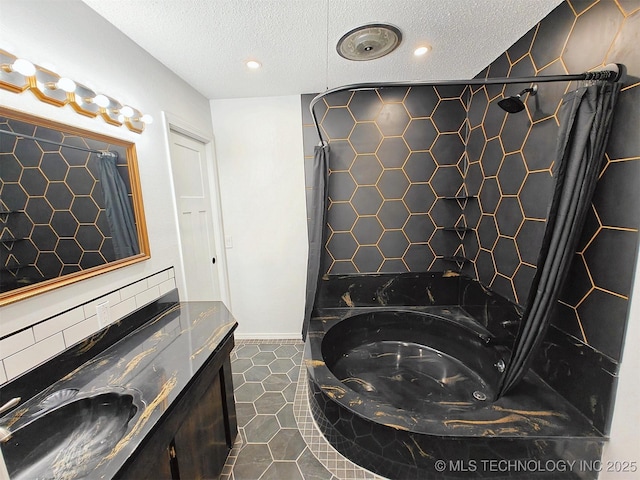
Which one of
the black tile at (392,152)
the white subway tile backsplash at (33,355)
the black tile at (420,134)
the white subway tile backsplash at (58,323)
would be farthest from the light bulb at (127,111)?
the black tile at (420,134)

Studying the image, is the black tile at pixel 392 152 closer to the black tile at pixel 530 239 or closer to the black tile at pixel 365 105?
the black tile at pixel 365 105

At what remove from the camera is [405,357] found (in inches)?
98.3

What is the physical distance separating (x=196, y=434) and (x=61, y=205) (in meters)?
1.28

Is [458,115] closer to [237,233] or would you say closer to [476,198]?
[476,198]

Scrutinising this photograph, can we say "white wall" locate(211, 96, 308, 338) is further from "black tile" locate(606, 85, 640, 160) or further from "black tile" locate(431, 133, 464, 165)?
"black tile" locate(606, 85, 640, 160)

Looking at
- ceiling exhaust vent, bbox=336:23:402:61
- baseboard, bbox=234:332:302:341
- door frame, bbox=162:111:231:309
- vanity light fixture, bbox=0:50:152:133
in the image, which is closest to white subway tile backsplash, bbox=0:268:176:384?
door frame, bbox=162:111:231:309

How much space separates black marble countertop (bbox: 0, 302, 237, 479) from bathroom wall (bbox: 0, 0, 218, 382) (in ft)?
0.69

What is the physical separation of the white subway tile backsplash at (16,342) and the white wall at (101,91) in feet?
0.10

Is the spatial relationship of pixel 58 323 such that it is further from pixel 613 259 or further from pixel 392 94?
pixel 392 94

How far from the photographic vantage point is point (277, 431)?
181 cm

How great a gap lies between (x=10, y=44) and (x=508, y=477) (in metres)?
3.01

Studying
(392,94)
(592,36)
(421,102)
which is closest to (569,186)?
(592,36)

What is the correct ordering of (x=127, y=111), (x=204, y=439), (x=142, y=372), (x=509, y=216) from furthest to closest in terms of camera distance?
1. (x=509, y=216)
2. (x=127, y=111)
3. (x=204, y=439)
4. (x=142, y=372)

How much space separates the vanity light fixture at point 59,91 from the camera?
1012 mm
